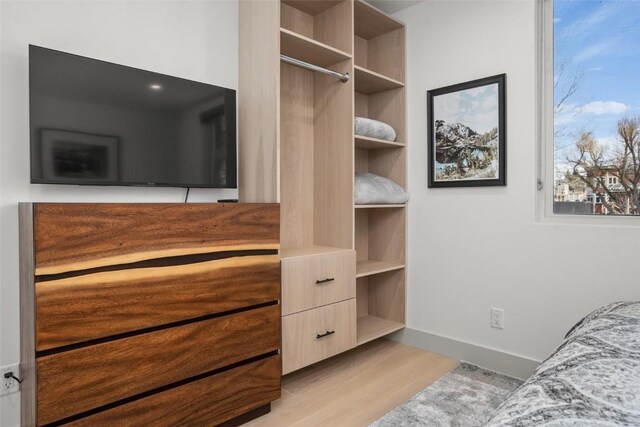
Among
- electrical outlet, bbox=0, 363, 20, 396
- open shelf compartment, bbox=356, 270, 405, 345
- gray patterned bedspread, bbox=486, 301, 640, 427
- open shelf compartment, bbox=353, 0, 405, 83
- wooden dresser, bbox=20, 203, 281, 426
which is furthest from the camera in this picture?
open shelf compartment, bbox=356, 270, 405, 345

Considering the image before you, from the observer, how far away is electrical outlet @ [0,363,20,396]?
62.0 inches

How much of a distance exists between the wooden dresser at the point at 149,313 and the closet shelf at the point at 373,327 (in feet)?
2.85

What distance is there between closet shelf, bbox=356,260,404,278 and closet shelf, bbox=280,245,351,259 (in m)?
0.26

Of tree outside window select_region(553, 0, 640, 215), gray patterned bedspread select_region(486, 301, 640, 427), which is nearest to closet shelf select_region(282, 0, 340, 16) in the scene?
tree outside window select_region(553, 0, 640, 215)

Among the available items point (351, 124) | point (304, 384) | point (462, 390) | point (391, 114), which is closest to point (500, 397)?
point (462, 390)

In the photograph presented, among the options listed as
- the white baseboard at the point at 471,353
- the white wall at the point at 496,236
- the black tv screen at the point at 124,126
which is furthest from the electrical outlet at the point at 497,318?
the black tv screen at the point at 124,126

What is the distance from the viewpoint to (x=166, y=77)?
1.85 meters

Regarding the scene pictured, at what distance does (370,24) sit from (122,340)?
251cm

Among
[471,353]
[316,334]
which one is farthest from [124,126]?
[471,353]

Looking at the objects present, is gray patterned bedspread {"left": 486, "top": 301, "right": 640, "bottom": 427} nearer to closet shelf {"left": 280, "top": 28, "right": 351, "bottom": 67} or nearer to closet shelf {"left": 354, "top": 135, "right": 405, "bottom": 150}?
closet shelf {"left": 354, "top": 135, "right": 405, "bottom": 150}

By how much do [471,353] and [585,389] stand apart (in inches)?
73.5

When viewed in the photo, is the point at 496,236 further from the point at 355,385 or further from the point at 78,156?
the point at 78,156

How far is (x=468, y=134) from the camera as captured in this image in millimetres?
2525

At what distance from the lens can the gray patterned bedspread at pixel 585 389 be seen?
71cm
